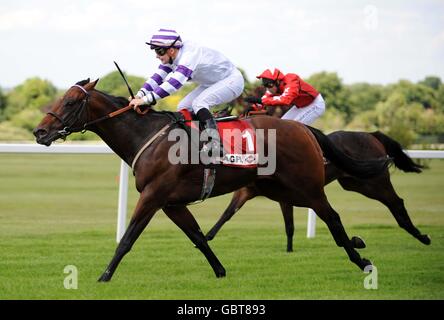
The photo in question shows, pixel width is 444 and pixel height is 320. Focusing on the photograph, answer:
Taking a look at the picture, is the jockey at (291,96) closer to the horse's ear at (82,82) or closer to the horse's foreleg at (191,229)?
the horse's foreleg at (191,229)

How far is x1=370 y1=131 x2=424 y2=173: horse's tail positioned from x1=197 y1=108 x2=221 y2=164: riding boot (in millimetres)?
3071

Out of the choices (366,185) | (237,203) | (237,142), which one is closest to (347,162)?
(237,142)

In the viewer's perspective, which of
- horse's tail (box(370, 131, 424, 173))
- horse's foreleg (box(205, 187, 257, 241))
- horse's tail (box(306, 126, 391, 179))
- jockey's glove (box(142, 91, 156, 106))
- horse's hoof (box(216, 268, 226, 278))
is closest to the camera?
jockey's glove (box(142, 91, 156, 106))

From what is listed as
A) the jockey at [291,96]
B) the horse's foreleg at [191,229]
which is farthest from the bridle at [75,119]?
the jockey at [291,96]

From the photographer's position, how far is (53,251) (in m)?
8.12

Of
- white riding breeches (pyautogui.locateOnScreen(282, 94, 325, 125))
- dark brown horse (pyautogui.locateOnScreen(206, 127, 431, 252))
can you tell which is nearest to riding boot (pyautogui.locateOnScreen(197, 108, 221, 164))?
dark brown horse (pyautogui.locateOnScreen(206, 127, 431, 252))

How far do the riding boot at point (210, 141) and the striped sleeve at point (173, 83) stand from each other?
13.2 inches

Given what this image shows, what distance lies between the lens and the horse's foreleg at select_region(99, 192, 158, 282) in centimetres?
618

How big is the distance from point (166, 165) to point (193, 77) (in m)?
0.88

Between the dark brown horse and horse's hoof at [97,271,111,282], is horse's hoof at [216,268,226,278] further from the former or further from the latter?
the dark brown horse

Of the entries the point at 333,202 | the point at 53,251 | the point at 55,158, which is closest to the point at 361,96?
the point at 55,158

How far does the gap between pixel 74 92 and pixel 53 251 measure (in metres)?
2.32

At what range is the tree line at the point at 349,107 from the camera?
2423 cm
